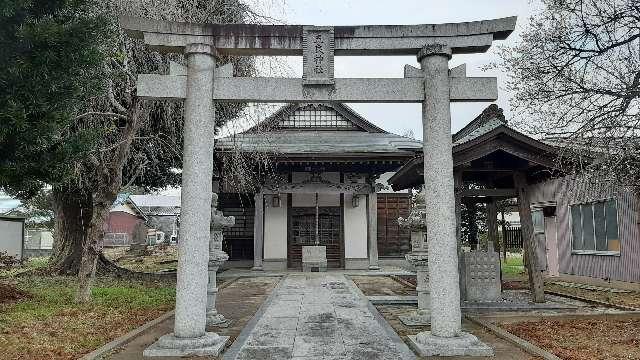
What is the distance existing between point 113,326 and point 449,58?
684 cm

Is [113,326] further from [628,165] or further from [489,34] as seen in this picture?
[628,165]

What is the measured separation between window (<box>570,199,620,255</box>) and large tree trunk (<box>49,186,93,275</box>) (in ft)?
53.6

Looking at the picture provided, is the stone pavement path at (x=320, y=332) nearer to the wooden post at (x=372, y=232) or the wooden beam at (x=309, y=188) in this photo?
the wooden post at (x=372, y=232)

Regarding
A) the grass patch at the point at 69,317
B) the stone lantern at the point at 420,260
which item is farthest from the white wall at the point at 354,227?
the stone lantern at the point at 420,260

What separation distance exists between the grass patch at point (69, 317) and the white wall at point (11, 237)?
5178 mm

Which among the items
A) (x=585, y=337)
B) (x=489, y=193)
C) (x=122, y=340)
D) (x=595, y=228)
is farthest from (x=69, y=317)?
(x=595, y=228)

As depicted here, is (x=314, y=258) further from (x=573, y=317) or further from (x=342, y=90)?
(x=342, y=90)

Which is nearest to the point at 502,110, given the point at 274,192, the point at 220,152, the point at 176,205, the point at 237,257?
the point at 220,152

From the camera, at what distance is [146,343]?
21.6 ft

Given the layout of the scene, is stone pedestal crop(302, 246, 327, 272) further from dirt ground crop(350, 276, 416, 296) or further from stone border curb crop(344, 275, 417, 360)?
stone border curb crop(344, 275, 417, 360)

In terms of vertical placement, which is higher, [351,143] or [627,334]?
[351,143]

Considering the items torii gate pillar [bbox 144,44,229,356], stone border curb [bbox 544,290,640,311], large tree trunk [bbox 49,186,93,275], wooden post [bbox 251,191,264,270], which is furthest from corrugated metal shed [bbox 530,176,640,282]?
large tree trunk [bbox 49,186,93,275]

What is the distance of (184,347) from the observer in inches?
231

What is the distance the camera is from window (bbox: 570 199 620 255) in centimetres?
1320
